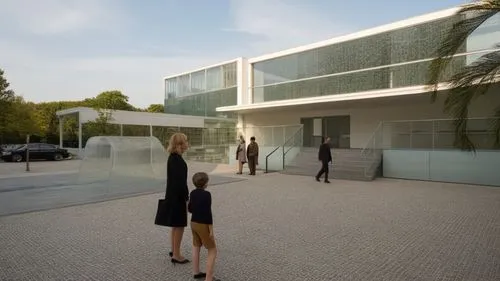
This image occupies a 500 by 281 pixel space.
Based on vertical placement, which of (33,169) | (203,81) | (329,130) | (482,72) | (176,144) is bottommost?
(33,169)

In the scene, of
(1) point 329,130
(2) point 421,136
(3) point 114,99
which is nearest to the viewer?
(2) point 421,136

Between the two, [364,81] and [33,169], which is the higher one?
[364,81]

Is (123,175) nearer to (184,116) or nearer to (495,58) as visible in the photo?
(495,58)

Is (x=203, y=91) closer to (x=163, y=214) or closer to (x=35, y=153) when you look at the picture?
(x=35, y=153)

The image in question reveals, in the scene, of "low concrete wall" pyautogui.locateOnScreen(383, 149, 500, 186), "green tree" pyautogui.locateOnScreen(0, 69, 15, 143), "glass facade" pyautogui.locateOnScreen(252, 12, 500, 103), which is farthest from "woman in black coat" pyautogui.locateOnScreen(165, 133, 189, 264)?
"green tree" pyautogui.locateOnScreen(0, 69, 15, 143)

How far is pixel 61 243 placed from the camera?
620cm

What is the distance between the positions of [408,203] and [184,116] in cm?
1972

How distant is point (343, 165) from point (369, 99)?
321 centimetres

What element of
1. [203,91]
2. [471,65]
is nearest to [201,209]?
[471,65]

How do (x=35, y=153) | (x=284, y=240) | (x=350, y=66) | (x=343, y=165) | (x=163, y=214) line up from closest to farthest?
1. (x=163, y=214)
2. (x=284, y=240)
3. (x=343, y=165)
4. (x=350, y=66)
5. (x=35, y=153)

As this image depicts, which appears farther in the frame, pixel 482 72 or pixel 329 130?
pixel 329 130

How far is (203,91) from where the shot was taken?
27.3 metres

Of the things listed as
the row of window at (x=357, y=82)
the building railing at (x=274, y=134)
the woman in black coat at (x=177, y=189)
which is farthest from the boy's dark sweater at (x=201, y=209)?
the building railing at (x=274, y=134)

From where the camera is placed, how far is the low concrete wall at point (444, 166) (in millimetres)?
13477
